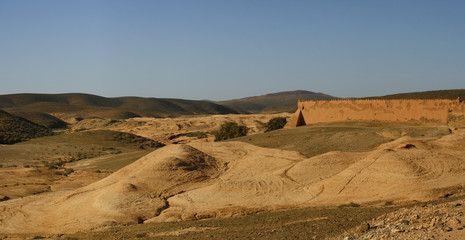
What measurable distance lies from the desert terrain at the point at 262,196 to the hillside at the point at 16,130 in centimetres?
2674

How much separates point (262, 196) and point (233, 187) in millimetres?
1337

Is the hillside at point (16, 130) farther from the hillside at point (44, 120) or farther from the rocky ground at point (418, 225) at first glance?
the rocky ground at point (418, 225)

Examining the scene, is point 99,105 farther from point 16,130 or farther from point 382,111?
point 382,111

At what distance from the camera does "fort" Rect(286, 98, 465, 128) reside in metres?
28.9

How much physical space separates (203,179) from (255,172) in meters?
2.23

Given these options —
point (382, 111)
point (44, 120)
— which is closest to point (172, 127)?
point (44, 120)

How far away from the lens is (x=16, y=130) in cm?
5600

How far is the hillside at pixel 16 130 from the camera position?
5129 centimetres

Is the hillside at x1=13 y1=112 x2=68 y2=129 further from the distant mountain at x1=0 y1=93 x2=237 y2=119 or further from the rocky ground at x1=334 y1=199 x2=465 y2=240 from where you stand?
the rocky ground at x1=334 y1=199 x2=465 y2=240

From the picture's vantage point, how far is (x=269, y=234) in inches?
479

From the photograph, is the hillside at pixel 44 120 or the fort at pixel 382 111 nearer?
the fort at pixel 382 111

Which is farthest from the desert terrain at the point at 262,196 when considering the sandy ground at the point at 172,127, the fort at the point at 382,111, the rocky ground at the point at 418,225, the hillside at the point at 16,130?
the sandy ground at the point at 172,127

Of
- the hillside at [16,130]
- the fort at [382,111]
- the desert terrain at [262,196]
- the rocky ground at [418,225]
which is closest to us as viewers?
the rocky ground at [418,225]

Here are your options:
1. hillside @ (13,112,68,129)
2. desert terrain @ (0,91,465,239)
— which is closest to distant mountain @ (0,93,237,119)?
hillside @ (13,112,68,129)
